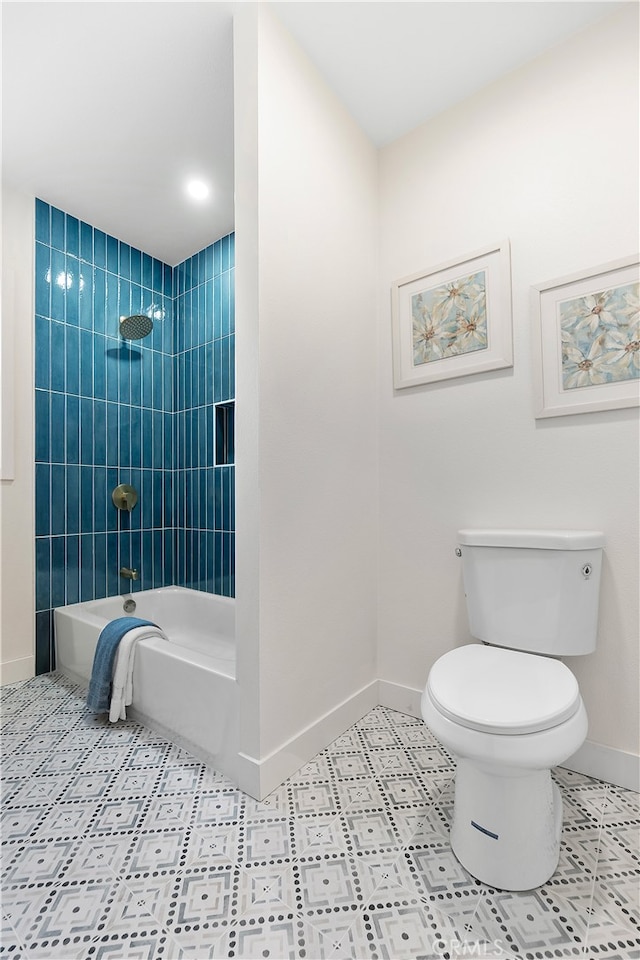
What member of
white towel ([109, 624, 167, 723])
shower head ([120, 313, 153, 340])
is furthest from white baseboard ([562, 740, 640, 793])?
shower head ([120, 313, 153, 340])

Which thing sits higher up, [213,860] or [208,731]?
[208,731]

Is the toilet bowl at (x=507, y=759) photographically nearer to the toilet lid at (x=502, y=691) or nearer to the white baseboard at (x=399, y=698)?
the toilet lid at (x=502, y=691)

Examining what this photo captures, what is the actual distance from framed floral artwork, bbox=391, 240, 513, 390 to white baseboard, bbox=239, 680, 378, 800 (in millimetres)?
1324

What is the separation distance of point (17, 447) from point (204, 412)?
0.99m

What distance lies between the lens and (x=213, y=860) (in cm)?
115

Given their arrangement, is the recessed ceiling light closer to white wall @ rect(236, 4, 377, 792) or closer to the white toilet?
white wall @ rect(236, 4, 377, 792)

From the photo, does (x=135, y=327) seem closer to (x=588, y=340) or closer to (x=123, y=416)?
(x=123, y=416)

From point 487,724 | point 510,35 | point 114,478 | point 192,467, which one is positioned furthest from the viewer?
point 192,467

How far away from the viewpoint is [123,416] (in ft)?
8.93

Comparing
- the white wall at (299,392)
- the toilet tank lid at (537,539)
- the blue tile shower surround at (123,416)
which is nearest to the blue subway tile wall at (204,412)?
the blue tile shower surround at (123,416)

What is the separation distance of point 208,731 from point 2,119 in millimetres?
2554

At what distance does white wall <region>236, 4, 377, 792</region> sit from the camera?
4.66 feet

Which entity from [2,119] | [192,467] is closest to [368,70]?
[2,119]

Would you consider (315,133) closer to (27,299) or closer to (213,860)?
(27,299)
